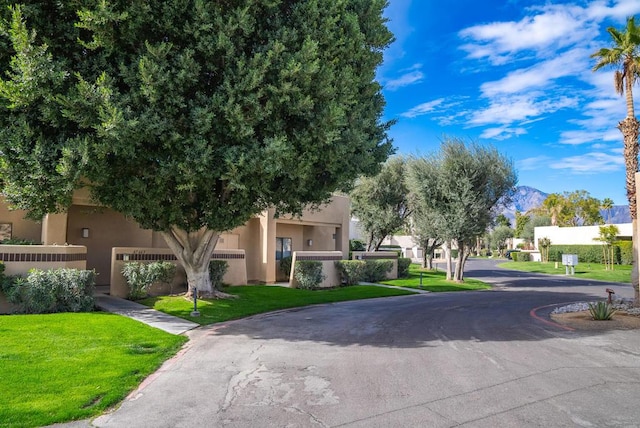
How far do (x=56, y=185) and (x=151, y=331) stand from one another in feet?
12.8

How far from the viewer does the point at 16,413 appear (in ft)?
18.0

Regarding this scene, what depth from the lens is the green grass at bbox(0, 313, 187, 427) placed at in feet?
18.9

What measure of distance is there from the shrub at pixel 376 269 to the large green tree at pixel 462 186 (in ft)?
12.6

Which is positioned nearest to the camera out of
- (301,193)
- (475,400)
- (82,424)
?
(82,424)

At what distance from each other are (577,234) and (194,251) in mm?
54540

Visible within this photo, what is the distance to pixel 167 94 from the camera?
32.3ft

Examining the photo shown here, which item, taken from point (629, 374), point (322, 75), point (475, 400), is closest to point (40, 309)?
point (322, 75)

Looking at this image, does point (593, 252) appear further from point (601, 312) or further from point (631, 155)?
point (601, 312)

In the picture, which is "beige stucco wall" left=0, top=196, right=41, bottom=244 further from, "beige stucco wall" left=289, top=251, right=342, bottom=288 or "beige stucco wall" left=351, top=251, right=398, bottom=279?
"beige stucco wall" left=351, top=251, right=398, bottom=279

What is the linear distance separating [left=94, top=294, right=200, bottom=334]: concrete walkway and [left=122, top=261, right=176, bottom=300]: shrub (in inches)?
22.4

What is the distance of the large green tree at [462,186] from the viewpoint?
26.7 metres

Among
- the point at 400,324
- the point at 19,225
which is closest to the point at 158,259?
the point at 19,225

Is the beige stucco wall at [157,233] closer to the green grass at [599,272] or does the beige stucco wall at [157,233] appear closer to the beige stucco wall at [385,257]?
the beige stucco wall at [385,257]

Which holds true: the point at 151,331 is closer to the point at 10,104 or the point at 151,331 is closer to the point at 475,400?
the point at 10,104
